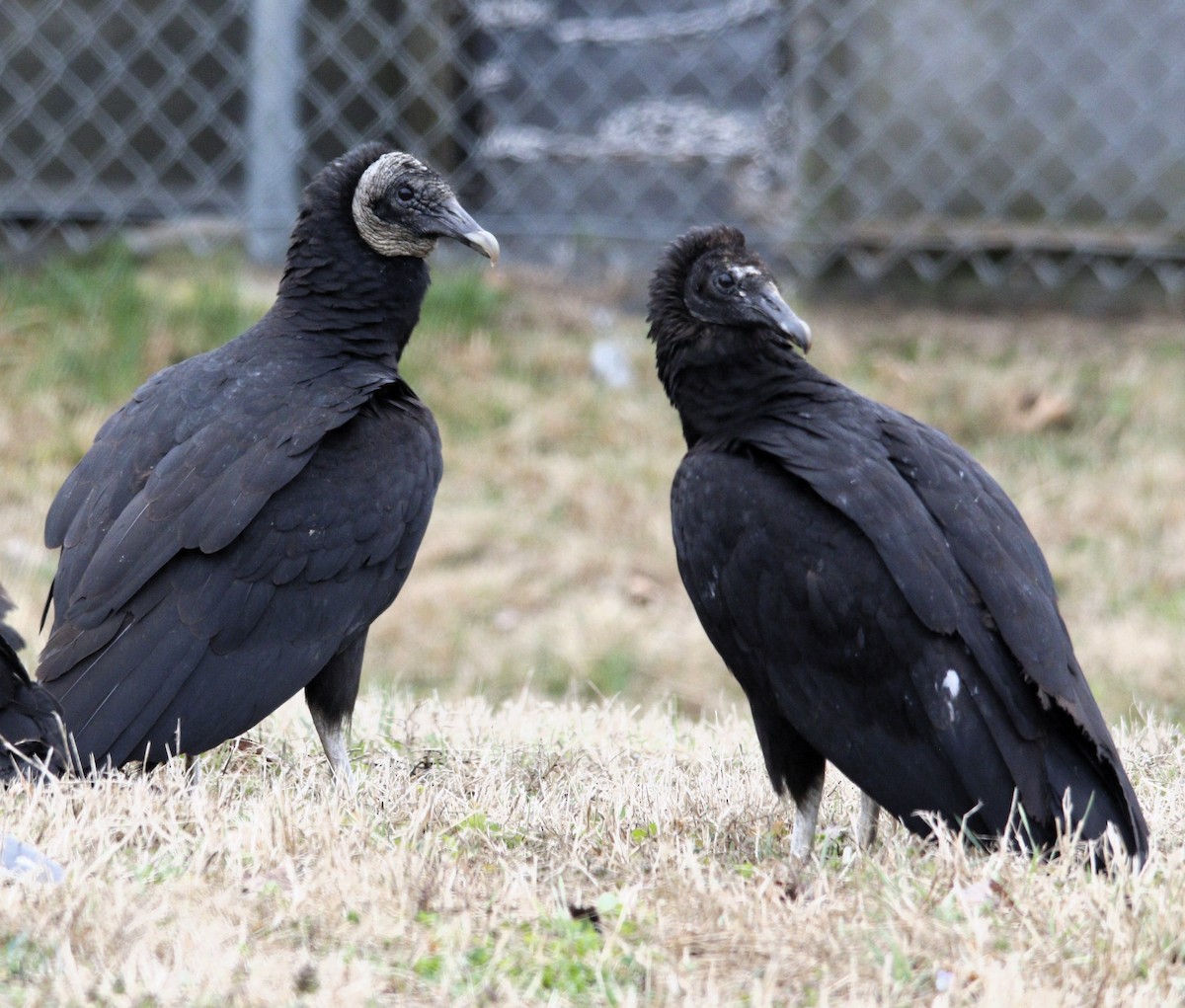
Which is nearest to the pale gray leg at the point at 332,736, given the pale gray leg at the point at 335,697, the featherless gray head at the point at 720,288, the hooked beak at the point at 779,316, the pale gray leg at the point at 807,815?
the pale gray leg at the point at 335,697

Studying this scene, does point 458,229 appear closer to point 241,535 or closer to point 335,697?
point 241,535

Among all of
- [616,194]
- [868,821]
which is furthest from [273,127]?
[868,821]

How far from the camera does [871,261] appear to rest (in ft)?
22.9

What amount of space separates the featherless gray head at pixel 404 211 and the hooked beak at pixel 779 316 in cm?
75

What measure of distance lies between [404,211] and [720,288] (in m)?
0.87

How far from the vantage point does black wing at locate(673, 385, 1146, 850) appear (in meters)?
2.73

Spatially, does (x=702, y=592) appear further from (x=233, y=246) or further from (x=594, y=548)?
(x=233, y=246)

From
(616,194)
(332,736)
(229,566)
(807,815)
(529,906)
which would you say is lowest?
(332,736)

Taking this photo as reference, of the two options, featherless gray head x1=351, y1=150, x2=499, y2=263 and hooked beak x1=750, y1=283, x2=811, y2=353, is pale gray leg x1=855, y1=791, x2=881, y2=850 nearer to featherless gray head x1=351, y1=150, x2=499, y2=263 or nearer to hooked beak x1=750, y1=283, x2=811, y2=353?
hooked beak x1=750, y1=283, x2=811, y2=353

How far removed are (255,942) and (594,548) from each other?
3.80m

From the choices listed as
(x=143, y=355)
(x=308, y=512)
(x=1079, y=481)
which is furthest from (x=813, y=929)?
(x=143, y=355)

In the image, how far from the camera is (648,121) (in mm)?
7035

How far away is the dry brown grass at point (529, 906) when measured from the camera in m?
2.10

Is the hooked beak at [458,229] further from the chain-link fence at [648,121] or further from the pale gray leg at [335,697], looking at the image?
the chain-link fence at [648,121]
